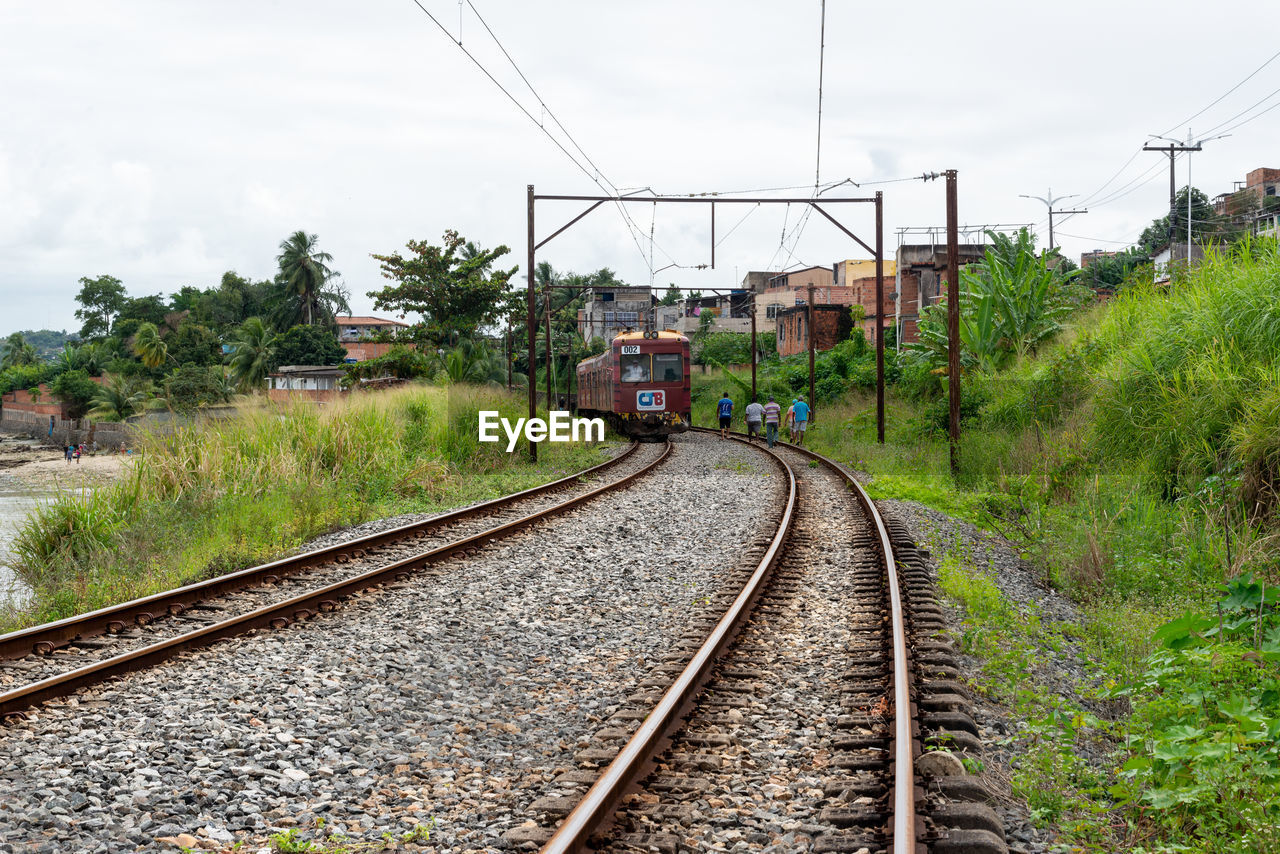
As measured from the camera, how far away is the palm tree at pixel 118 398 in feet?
203

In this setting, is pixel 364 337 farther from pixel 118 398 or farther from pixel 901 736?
pixel 901 736

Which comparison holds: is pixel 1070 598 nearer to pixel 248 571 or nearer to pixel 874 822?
pixel 874 822

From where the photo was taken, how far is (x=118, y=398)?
205 feet

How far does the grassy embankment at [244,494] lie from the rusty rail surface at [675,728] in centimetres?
488

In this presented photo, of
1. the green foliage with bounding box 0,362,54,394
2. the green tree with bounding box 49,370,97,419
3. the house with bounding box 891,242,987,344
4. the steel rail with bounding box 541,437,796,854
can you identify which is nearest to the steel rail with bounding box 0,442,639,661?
the steel rail with bounding box 541,437,796,854

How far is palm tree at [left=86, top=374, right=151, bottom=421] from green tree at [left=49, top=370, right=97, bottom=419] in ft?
10.9

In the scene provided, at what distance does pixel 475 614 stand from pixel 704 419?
3734 cm

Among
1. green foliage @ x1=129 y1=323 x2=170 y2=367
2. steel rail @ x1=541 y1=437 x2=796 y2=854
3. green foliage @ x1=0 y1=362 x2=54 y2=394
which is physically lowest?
steel rail @ x1=541 y1=437 x2=796 y2=854

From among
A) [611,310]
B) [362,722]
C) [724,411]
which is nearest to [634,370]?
[724,411]

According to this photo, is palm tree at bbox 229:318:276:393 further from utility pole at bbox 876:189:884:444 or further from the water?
utility pole at bbox 876:189:884:444

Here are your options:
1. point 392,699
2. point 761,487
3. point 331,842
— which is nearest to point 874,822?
point 331,842

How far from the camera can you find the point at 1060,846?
11.3 ft

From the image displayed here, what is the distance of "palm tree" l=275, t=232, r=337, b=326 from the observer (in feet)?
257

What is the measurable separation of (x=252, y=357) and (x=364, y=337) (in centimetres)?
1005
